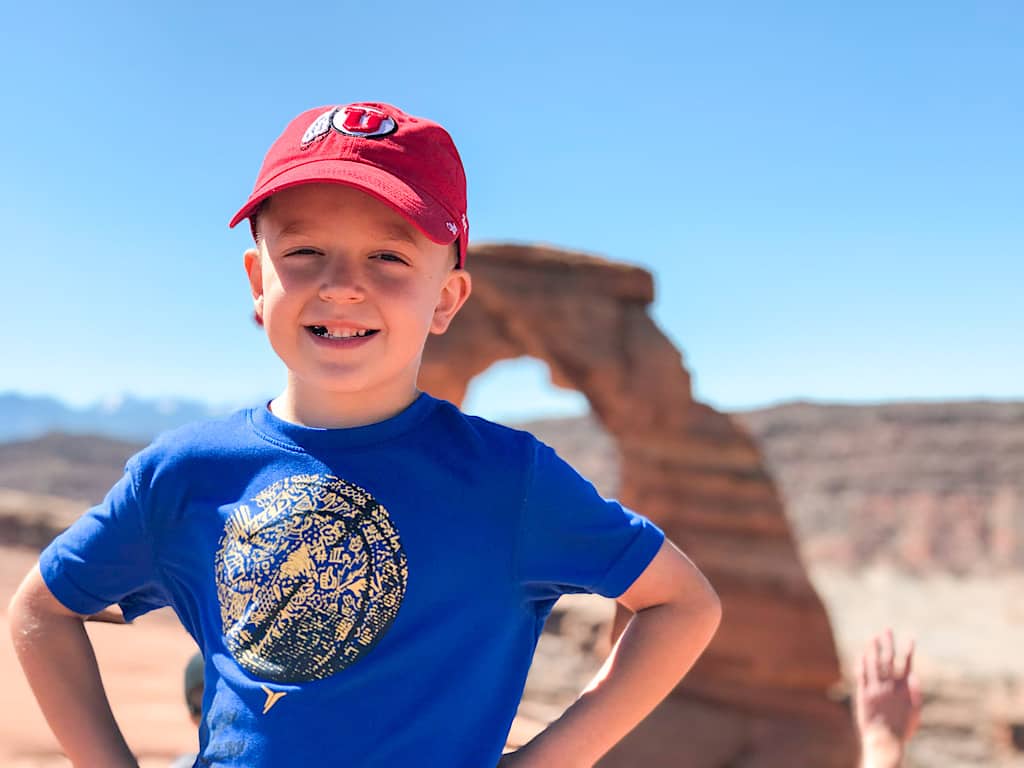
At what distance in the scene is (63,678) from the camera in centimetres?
115

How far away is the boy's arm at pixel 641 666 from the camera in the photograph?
109 centimetres

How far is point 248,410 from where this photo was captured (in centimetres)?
120

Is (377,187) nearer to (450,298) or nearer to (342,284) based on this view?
(342,284)

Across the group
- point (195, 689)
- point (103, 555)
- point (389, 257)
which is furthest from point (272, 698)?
point (195, 689)

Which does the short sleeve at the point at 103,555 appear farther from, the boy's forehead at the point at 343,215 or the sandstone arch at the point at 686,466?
the sandstone arch at the point at 686,466

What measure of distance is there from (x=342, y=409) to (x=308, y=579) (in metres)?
0.23

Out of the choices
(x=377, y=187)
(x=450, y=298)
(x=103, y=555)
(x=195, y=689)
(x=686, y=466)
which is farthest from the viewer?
(x=686, y=466)

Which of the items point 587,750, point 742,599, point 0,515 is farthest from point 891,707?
point 0,515

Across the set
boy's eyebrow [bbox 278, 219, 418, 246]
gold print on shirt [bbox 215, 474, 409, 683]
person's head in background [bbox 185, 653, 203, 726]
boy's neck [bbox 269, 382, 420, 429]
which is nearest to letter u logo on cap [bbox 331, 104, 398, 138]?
boy's eyebrow [bbox 278, 219, 418, 246]

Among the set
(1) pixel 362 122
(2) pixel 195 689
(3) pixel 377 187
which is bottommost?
(2) pixel 195 689

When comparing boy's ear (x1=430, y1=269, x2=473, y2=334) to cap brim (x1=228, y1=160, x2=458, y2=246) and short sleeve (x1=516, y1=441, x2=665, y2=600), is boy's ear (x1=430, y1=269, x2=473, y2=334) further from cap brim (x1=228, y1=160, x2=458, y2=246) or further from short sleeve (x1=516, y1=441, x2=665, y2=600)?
short sleeve (x1=516, y1=441, x2=665, y2=600)

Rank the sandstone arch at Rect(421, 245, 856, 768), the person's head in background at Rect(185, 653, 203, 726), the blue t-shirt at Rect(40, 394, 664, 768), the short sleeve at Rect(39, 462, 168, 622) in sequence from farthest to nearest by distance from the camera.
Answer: the sandstone arch at Rect(421, 245, 856, 768), the person's head in background at Rect(185, 653, 203, 726), the short sleeve at Rect(39, 462, 168, 622), the blue t-shirt at Rect(40, 394, 664, 768)

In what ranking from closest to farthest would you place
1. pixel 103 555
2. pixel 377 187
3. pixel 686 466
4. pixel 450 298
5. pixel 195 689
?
1. pixel 377 187
2. pixel 103 555
3. pixel 450 298
4. pixel 195 689
5. pixel 686 466

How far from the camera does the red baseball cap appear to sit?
103 centimetres
